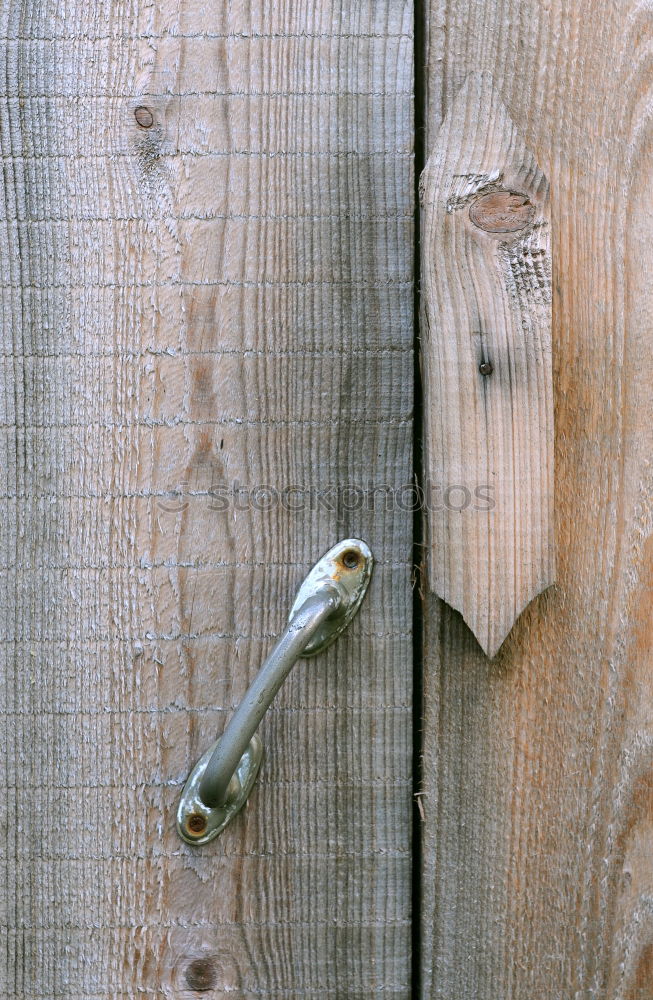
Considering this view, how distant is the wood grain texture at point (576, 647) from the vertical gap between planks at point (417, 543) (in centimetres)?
1

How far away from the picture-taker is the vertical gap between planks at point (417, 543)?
66 centimetres

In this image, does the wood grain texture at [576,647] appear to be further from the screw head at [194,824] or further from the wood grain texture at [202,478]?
the screw head at [194,824]

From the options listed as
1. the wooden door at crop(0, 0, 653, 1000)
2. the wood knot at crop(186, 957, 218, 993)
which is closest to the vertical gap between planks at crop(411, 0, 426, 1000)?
the wooden door at crop(0, 0, 653, 1000)

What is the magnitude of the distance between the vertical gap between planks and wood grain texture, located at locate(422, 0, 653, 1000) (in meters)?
0.01

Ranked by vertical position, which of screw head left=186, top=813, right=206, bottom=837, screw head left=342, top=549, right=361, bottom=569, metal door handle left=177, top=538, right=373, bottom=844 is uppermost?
screw head left=342, top=549, right=361, bottom=569

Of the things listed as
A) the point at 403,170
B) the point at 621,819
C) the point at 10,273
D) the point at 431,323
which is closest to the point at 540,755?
the point at 621,819

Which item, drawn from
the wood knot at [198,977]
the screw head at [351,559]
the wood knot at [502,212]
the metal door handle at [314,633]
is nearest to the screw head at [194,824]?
the metal door handle at [314,633]

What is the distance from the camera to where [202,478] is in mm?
670

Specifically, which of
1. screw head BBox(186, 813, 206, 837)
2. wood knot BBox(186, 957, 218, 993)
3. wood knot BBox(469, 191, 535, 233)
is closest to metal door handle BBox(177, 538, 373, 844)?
screw head BBox(186, 813, 206, 837)

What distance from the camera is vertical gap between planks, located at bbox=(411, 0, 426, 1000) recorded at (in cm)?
66

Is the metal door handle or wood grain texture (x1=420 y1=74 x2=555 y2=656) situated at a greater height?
wood grain texture (x1=420 y1=74 x2=555 y2=656)

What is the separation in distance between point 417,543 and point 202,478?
7.4 inches
